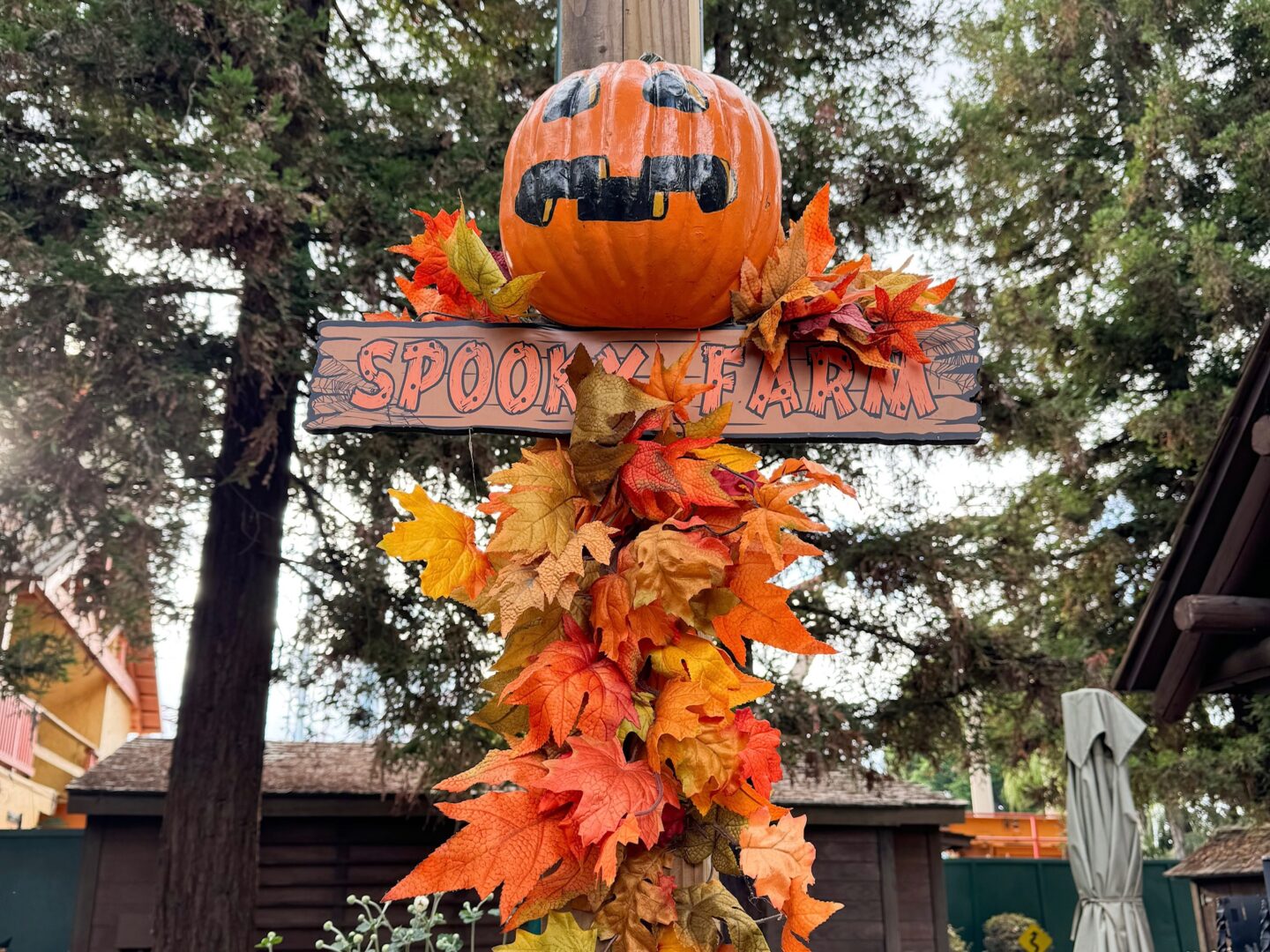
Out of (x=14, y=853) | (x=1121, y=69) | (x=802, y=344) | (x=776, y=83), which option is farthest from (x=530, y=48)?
(x=14, y=853)

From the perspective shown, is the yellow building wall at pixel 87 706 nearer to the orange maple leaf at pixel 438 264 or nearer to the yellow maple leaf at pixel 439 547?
the orange maple leaf at pixel 438 264

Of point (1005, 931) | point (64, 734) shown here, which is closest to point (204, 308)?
point (1005, 931)

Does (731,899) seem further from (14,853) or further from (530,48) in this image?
(14,853)

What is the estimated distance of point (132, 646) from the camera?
6320 millimetres

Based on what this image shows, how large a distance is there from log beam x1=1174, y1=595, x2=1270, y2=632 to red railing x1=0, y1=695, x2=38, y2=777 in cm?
1117

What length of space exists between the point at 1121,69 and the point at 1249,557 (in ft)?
29.3

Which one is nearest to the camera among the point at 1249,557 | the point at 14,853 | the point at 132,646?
the point at 1249,557

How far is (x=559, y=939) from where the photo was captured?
136cm

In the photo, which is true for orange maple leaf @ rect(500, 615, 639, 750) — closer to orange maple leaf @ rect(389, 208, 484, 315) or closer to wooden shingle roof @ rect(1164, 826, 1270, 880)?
orange maple leaf @ rect(389, 208, 484, 315)

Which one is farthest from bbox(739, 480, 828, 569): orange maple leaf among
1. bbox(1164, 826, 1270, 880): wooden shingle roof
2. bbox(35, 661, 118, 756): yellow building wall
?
bbox(35, 661, 118, 756): yellow building wall

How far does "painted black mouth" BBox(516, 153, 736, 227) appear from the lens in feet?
5.41

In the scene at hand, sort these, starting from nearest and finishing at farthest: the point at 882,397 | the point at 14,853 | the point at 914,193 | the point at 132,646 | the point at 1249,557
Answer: the point at 882,397, the point at 1249,557, the point at 132,646, the point at 914,193, the point at 14,853

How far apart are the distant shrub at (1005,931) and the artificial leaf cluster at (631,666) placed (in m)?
14.5

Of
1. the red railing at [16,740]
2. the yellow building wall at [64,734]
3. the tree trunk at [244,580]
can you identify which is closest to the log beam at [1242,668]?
the tree trunk at [244,580]
